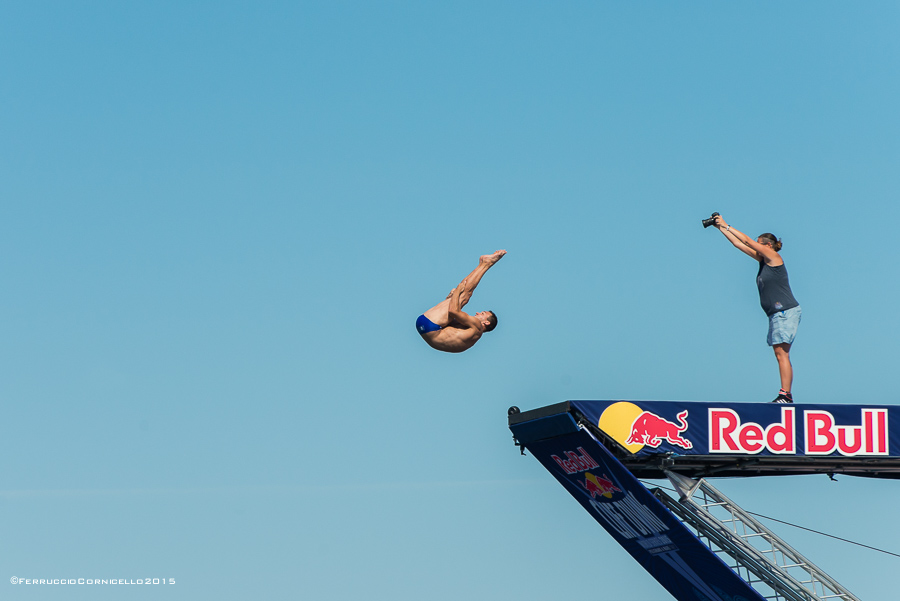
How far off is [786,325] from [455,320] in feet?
19.2

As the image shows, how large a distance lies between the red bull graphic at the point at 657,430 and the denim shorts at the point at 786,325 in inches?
109

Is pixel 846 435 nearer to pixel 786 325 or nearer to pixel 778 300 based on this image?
pixel 786 325

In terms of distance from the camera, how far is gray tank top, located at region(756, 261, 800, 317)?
63.0ft

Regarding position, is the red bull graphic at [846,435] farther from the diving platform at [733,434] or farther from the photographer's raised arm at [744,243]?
the photographer's raised arm at [744,243]

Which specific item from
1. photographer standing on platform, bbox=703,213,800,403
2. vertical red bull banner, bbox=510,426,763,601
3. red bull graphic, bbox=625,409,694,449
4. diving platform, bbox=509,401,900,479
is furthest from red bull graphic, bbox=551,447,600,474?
photographer standing on platform, bbox=703,213,800,403

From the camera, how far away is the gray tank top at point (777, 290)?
19.2 meters

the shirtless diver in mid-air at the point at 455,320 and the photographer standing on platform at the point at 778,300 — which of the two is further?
the photographer standing on platform at the point at 778,300

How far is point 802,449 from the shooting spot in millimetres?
18297

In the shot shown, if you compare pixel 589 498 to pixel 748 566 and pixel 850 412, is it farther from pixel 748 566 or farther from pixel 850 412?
pixel 850 412

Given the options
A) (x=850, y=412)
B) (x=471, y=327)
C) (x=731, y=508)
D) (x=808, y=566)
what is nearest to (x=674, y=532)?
(x=731, y=508)

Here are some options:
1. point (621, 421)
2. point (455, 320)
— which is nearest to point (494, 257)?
point (455, 320)

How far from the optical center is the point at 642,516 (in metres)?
18.8

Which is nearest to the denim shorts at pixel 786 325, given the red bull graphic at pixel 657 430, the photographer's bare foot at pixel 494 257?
the red bull graphic at pixel 657 430

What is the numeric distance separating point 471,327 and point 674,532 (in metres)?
4.93
